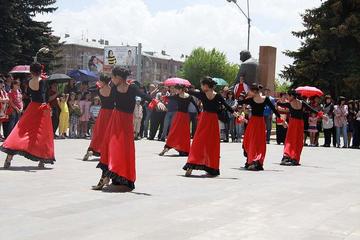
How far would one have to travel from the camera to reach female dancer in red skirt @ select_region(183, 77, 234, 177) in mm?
10695

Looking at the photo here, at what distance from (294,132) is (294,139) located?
176 millimetres

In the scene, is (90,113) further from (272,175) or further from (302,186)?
(302,186)

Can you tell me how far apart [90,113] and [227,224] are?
14.9 m

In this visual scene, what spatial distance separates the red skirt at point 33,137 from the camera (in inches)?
411

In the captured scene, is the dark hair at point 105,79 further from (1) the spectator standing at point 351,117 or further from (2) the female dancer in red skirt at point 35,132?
(1) the spectator standing at point 351,117

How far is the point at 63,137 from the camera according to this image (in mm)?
20156

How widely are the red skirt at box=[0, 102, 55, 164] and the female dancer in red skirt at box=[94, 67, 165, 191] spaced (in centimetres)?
233

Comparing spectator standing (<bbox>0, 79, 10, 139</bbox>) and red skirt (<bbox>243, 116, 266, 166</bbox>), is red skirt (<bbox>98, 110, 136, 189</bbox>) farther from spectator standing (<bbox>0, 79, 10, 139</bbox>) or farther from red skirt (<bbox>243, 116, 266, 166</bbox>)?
spectator standing (<bbox>0, 79, 10, 139</bbox>)

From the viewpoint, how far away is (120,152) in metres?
8.41

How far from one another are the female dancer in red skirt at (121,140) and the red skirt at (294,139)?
6.18m

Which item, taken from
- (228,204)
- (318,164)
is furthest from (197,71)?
(228,204)

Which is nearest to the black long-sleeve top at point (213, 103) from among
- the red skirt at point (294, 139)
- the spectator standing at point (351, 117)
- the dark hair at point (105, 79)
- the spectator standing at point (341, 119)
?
the dark hair at point (105, 79)

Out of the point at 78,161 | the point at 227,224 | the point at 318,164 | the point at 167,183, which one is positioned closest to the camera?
the point at 227,224

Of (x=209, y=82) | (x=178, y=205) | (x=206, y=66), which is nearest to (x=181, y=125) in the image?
(x=209, y=82)
